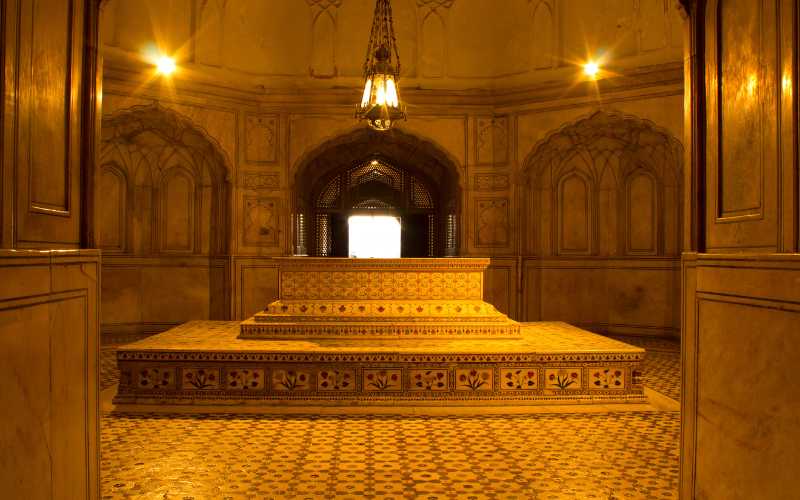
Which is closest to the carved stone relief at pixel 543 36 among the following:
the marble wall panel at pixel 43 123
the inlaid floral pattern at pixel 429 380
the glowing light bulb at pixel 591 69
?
the glowing light bulb at pixel 591 69

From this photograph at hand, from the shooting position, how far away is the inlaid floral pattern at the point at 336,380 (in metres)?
6.13

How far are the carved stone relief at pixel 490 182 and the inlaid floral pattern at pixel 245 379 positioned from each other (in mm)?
5920

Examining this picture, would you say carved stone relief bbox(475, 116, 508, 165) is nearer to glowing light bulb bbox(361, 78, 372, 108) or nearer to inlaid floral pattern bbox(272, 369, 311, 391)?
glowing light bulb bbox(361, 78, 372, 108)

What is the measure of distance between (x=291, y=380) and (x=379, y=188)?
7.29 metres

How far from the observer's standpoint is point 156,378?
6156 millimetres

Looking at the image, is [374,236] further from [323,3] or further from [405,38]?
[323,3]

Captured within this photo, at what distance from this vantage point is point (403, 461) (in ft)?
14.9

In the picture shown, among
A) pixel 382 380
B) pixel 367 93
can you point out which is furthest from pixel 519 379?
pixel 367 93

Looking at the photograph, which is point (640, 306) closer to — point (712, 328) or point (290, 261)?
point (290, 261)

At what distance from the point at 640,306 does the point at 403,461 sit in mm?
7570

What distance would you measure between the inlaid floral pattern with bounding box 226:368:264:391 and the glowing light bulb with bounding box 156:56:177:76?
19.3ft

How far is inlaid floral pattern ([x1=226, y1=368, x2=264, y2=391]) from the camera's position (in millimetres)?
6129

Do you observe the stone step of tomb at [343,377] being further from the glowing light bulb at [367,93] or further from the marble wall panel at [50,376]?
the marble wall panel at [50,376]

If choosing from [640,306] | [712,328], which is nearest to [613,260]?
[640,306]
